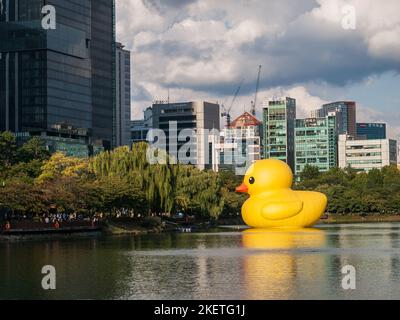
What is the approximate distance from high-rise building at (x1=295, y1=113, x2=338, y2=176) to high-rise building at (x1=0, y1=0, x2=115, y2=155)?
78.3 meters

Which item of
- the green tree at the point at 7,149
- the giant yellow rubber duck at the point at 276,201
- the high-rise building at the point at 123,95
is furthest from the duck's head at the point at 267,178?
the high-rise building at the point at 123,95

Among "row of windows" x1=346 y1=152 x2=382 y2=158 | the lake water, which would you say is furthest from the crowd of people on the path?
"row of windows" x1=346 y1=152 x2=382 y2=158

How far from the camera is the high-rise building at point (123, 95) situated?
18412cm

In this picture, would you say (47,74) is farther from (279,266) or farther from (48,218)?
(279,266)

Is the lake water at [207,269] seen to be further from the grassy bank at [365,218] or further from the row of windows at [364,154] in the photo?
the row of windows at [364,154]

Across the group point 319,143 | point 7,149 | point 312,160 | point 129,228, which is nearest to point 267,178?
point 129,228

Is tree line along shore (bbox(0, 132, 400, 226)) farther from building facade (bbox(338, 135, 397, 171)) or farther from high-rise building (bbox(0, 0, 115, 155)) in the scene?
building facade (bbox(338, 135, 397, 171))

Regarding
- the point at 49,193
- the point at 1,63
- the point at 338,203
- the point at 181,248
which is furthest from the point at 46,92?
the point at 181,248

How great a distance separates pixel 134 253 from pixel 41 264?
23.6 feet

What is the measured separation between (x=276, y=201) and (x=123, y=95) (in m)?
134

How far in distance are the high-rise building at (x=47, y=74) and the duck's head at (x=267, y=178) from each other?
199 feet

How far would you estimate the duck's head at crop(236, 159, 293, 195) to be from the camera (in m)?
59.1
